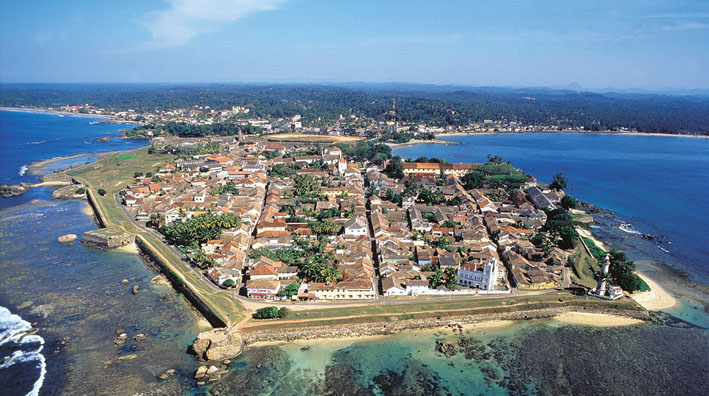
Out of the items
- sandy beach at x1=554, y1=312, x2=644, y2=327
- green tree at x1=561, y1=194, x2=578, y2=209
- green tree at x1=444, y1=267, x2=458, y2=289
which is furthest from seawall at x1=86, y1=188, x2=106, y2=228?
green tree at x1=561, y1=194, x2=578, y2=209

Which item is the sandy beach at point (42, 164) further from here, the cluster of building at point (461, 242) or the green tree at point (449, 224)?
the green tree at point (449, 224)

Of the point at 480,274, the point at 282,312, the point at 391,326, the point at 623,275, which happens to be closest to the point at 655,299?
the point at 623,275

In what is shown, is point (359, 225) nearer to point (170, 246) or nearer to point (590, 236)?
point (170, 246)

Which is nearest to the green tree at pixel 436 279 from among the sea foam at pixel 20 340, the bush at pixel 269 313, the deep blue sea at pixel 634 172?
the bush at pixel 269 313

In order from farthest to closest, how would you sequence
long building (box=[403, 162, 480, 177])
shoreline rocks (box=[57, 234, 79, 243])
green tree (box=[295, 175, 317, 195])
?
1. long building (box=[403, 162, 480, 177])
2. green tree (box=[295, 175, 317, 195])
3. shoreline rocks (box=[57, 234, 79, 243])

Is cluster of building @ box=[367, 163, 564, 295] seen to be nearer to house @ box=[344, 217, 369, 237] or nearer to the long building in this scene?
house @ box=[344, 217, 369, 237]

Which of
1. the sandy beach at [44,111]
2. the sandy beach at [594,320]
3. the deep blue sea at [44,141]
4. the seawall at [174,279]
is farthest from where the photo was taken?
the sandy beach at [44,111]
